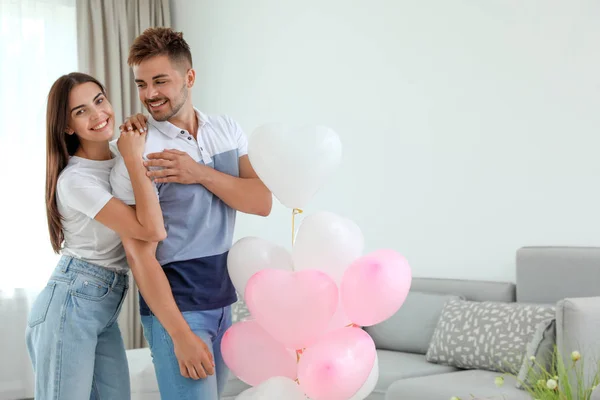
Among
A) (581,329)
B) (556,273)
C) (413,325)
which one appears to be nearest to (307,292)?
(581,329)

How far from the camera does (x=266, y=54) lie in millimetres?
5012

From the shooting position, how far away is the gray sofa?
271cm

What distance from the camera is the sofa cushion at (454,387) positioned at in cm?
295

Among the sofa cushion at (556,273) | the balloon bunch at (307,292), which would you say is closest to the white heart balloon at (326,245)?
the balloon bunch at (307,292)

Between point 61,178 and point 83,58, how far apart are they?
11.1 ft

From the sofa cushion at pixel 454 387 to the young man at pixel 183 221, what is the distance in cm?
129

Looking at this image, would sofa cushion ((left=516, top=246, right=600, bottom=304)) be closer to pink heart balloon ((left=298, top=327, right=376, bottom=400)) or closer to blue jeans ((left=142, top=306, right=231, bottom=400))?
pink heart balloon ((left=298, top=327, right=376, bottom=400))

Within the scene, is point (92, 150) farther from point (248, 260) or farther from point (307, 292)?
point (307, 292)

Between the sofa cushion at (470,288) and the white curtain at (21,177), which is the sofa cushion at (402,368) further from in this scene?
the white curtain at (21,177)

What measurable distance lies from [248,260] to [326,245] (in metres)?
0.18

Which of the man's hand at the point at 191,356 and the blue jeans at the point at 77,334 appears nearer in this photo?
the man's hand at the point at 191,356

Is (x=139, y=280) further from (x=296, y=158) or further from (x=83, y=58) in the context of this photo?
(x=83, y=58)

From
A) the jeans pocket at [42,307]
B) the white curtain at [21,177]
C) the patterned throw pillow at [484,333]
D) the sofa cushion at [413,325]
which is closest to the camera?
the jeans pocket at [42,307]

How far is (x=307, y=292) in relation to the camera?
1751 mm
